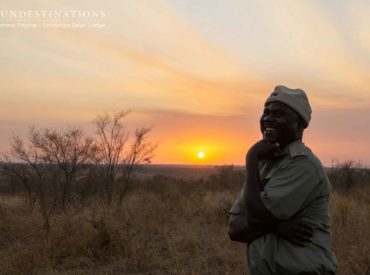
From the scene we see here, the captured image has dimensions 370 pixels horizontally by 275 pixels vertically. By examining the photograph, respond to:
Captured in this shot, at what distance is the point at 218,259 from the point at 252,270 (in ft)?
17.2

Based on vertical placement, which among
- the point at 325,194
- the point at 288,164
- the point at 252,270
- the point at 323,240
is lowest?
the point at 252,270

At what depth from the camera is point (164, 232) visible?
380 inches

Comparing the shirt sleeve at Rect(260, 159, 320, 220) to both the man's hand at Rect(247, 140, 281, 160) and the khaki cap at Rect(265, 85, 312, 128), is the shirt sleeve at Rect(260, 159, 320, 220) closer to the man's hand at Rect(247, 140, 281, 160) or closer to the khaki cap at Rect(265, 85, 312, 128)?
the man's hand at Rect(247, 140, 281, 160)

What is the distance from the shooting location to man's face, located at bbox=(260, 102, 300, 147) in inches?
92.8

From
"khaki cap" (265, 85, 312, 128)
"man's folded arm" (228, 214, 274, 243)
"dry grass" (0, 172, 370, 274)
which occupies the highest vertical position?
"khaki cap" (265, 85, 312, 128)

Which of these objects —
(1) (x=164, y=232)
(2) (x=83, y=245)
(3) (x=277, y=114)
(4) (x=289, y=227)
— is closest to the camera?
(4) (x=289, y=227)

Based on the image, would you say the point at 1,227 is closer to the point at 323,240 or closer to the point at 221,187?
the point at 323,240

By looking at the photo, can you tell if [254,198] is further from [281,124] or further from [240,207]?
[281,124]

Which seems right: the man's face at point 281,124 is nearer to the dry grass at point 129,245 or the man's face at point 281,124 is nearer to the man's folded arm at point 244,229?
the man's folded arm at point 244,229

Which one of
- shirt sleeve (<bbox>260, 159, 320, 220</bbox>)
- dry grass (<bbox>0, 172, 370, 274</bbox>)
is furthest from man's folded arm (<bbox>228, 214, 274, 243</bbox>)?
dry grass (<bbox>0, 172, 370, 274</bbox>)

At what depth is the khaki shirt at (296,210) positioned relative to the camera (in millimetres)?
2189

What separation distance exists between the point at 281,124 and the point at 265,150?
0.15 m

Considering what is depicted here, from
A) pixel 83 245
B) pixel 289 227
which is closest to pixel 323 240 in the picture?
pixel 289 227

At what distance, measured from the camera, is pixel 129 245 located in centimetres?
789
